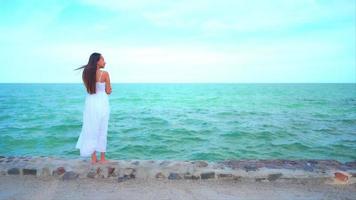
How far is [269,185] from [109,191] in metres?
2.49

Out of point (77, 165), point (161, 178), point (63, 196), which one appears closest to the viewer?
point (63, 196)

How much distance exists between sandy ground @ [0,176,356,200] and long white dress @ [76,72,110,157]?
65 cm

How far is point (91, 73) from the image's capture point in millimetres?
4582

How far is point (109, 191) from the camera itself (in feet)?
13.1

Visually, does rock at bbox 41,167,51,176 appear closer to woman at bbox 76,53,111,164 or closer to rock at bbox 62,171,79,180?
rock at bbox 62,171,79,180

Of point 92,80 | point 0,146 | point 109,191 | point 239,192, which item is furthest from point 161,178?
point 0,146

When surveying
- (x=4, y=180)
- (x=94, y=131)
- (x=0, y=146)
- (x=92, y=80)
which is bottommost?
(x=0, y=146)

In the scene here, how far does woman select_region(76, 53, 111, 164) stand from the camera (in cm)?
462

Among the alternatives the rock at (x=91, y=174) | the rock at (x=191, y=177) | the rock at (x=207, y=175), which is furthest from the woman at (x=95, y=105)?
the rock at (x=207, y=175)

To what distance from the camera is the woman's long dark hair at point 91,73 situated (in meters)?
4.59

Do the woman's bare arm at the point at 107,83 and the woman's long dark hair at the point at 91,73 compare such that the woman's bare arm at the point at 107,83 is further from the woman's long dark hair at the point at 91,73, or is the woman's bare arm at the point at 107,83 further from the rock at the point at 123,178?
the rock at the point at 123,178

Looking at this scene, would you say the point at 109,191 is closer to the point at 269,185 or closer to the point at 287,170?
the point at 269,185

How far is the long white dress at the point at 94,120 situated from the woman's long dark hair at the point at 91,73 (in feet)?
0.30

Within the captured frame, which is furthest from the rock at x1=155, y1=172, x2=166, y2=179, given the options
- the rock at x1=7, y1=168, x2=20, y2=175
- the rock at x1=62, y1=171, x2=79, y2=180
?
the rock at x1=7, y1=168, x2=20, y2=175
